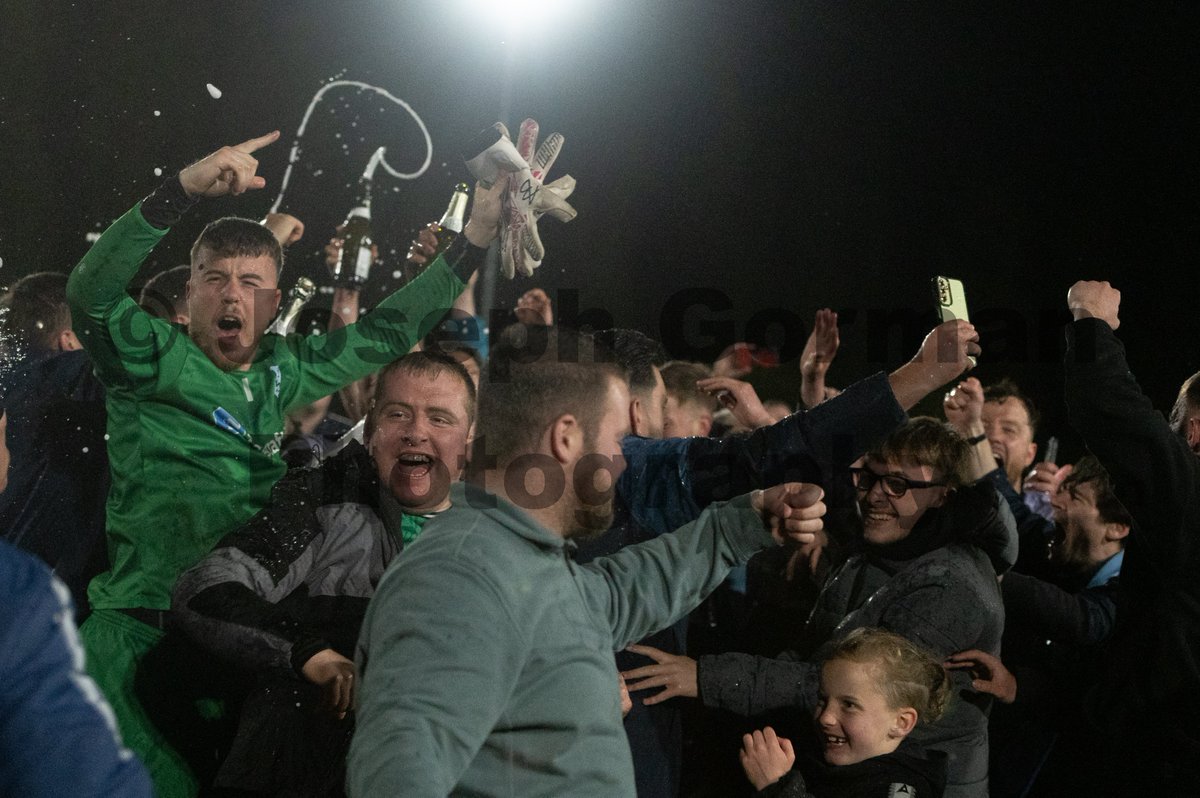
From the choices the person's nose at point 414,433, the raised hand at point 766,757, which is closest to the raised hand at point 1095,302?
the raised hand at point 766,757

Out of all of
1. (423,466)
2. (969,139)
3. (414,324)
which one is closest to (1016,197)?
(969,139)

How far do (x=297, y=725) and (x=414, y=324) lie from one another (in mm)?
1390

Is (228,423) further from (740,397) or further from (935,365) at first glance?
(935,365)

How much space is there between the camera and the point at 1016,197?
5984 mm

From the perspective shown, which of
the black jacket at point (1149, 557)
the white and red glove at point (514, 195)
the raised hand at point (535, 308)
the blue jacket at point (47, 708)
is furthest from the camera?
the raised hand at point (535, 308)

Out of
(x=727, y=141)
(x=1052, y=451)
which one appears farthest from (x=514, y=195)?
(x=727, y=141)

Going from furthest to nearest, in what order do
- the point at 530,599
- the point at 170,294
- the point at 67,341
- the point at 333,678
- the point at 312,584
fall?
1. the point at 67,341
2. the point at 170,294
3. the point at 312,584
4. the point at 333,678
5. the point at 530,599

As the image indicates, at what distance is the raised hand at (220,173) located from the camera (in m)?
2.71

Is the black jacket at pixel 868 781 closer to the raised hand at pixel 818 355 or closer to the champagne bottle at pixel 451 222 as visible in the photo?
the raised hand at pixel 818 355

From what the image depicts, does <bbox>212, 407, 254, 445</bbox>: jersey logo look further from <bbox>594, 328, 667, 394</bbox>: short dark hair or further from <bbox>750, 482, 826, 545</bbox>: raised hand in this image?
<bbox>750, 482, 826, 545</bbox>: raised hand

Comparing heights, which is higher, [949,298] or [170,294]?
[170,294]

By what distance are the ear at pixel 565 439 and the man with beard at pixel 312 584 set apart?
1.94ft

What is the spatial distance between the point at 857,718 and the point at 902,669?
0.14 m

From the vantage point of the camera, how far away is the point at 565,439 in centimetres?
178
